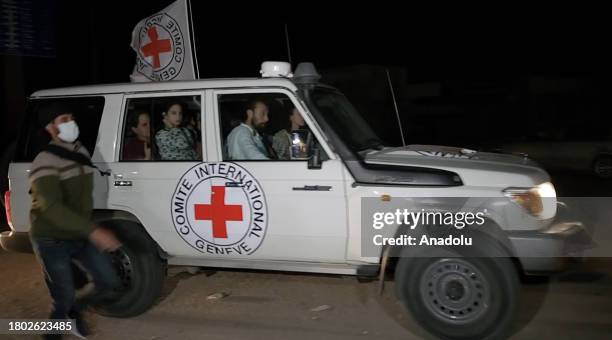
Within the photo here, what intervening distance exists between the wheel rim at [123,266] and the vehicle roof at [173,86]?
143cm

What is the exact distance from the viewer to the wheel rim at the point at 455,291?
4.45 m

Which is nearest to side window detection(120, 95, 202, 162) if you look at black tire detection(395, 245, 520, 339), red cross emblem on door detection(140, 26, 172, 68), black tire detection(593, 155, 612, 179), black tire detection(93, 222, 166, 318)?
black tire detection(93, 222, 166, 318)

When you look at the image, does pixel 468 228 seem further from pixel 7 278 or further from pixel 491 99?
pixel 491 99

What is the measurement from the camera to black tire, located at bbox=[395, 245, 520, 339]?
4.35 m

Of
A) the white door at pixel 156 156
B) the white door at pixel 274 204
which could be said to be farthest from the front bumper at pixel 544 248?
the white door at pixel 156 156

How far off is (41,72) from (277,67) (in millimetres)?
15708

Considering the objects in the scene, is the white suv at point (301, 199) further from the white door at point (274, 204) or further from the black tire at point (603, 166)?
the black tire at point (603, 166)

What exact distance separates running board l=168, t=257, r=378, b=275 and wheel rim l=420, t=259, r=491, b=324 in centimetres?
51

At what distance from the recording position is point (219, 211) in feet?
16.1

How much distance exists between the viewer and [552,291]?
18.8 feet

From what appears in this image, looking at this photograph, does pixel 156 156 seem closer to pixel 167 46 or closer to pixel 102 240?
pixel 102 240

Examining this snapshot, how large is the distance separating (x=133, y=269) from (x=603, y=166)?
456 inches

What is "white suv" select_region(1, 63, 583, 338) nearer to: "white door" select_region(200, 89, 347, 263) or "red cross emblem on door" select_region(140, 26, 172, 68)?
"white door" select_region(200, 89, 347, 263)

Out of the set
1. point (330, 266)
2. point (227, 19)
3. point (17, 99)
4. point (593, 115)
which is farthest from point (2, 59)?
point (593, 115)
